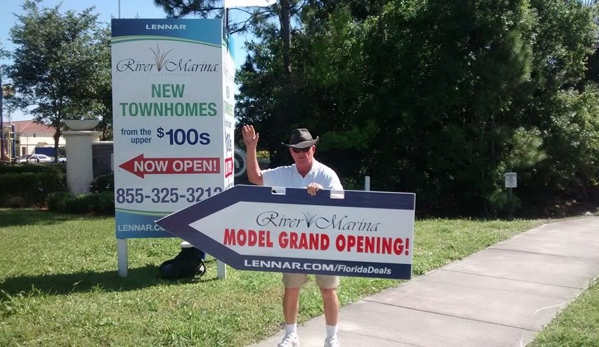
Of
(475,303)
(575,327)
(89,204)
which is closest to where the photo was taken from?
(575,327)

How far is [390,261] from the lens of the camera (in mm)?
4520

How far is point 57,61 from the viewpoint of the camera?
21.4 meters

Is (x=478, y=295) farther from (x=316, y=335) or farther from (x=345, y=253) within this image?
(x=345, y=253)

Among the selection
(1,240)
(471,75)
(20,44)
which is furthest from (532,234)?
(20,44)

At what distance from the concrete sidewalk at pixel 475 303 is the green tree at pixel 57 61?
1664cm

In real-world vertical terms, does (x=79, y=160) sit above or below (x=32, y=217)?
above

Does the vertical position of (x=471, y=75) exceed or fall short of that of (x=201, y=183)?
it exceeds it

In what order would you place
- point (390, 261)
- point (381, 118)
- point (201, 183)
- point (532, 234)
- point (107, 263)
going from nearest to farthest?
1. point (390, 261)
2. point (201, 183)
3. point (107, 263)
4. point (532, 234)
5. point (381, 118)

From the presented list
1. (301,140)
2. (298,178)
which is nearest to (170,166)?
(298,178)

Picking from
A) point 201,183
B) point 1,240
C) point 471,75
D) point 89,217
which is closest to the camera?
point 201,183

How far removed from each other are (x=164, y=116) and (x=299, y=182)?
300 centimetres

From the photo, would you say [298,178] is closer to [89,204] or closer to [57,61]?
[89,204]

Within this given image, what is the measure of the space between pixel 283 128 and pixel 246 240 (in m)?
14.4

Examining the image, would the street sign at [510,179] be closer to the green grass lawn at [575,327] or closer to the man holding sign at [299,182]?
the green grass lawn at [575,327]
